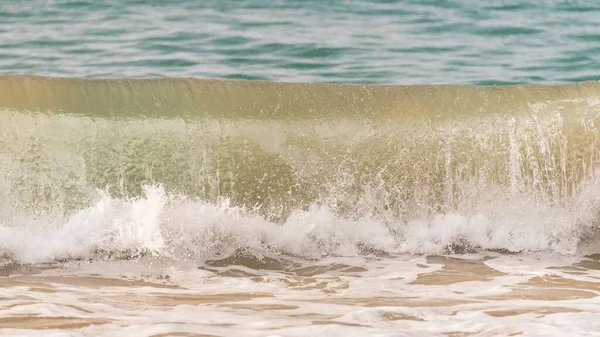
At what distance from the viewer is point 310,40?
474 inches

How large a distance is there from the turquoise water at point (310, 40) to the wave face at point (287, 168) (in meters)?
4.12

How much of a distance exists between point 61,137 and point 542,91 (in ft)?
8.85

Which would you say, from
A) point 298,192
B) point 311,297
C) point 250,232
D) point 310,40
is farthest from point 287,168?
point 310,40

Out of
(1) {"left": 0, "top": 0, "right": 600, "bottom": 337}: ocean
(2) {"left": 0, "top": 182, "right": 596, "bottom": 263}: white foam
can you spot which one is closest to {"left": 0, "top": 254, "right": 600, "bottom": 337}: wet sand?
(1) {"left": 0, "top": 0, "right": 600, "bottom": 337}: ocean

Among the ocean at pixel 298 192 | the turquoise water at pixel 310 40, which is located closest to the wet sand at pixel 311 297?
the ocean at pixel 298 192

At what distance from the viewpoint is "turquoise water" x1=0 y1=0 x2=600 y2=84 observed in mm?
10586

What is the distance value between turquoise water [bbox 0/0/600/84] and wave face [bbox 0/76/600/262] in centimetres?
412

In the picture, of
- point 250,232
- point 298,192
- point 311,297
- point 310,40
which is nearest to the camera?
point 311,297

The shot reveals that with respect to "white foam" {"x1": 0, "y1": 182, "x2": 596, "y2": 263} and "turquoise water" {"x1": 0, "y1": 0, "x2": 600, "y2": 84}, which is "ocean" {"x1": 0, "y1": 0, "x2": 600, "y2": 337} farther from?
"turquoise water" {"x1": 0, "y1": 0, "x2": 600, "y2": 84}

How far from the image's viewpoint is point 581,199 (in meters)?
5.97

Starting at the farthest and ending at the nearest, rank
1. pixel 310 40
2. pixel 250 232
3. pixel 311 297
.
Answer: pixel 310 40 < pixel 250 232 < pixel 311 297

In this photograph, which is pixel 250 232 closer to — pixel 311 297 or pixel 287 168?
pixel 287 168

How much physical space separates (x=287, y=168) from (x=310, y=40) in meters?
6.39

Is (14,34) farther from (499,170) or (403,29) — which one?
(499,170)
